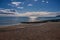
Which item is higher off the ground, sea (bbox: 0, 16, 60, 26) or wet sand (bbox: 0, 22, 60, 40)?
sea (bbox: 0, 16, 60, 26)

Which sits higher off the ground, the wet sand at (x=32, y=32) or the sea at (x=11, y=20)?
the sea at (x=11, y=20)

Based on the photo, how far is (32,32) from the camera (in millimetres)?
2279

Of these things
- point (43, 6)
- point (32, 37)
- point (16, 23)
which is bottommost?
point (32, 37)

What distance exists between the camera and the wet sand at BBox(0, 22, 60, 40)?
2188 millimetres

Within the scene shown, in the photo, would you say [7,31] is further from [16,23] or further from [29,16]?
[29,16]

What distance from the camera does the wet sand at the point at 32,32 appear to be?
2.19 metres

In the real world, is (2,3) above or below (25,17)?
above

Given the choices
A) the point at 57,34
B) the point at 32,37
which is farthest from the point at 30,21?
the point at 57,34

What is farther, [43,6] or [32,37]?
[43,6]

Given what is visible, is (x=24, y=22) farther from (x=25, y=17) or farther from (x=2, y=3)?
(x=2, y=3)

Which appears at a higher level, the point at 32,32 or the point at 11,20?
the point at 11,20

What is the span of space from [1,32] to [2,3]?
394 mm

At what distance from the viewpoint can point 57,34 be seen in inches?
88.1

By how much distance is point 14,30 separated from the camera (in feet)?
7.55
